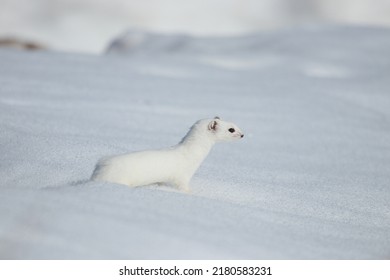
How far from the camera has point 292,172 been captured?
4.73 meters

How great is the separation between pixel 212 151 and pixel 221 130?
4.24 feet

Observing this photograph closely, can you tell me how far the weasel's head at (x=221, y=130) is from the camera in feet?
12.7

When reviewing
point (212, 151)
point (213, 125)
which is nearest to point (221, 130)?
point (213, 125)

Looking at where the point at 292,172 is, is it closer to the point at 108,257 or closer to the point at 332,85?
the point at 108,257

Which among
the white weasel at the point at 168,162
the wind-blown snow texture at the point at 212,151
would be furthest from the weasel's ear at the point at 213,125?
the wind-blown snow texture at the point at 212,151

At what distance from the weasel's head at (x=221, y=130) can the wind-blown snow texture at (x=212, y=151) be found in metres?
0.33

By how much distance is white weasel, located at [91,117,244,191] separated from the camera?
10.7 ft

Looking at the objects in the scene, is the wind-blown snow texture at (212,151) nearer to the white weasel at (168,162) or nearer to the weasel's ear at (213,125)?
the white weasel at (168,162)

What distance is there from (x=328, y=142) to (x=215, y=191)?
259 centimetres

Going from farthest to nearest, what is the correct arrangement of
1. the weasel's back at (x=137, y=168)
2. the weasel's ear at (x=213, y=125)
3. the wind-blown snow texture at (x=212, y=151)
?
the weasel's ear at (x=213, y=125) < the weasel's back at (x=137, y=168) < the wind-blown snow texture at (x=212, y=151)

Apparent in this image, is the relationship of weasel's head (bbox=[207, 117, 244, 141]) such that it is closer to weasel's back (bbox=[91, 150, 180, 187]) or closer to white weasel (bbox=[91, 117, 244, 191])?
white weasel (bbox=[91, 117, 244, 191])

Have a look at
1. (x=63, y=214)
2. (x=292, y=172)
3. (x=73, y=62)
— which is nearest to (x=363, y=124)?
(x=292, y=172)

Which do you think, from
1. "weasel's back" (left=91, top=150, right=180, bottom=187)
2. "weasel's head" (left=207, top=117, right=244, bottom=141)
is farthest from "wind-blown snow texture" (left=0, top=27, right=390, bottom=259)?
"weasel's head" (left=207, top=117, right=244, bottom=141)
